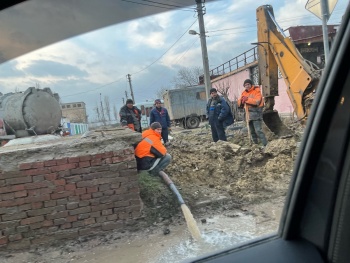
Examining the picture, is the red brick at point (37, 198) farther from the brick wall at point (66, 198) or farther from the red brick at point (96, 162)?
the red brick at point (96, 162)

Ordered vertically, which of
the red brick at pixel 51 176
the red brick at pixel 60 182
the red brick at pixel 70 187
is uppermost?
the red brick at pixel 51 176

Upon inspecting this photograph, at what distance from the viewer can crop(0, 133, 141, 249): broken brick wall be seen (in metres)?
3.56

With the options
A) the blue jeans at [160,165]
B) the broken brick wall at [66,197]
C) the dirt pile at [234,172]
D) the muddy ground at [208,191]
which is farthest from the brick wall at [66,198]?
the dirt pile at [234,172]

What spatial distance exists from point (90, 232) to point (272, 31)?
246 inches

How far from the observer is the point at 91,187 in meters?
3.76

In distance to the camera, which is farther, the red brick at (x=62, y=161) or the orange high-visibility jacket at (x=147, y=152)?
the orange high-visibility jacket at (x=147, y=152)

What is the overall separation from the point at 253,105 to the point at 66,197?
202 inches

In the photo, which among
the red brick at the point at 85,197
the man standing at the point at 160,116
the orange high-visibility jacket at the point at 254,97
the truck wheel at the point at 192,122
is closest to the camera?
the red brick at the point at 85,197

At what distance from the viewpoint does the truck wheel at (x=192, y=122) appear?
23.2 metres

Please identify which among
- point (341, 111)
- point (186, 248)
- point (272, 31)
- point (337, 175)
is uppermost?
point (272, 31)

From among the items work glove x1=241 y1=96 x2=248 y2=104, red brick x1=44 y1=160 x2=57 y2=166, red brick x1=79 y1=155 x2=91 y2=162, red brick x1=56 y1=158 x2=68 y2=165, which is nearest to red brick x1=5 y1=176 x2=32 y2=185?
red brick x1=44 y1=160 x2=57 y2=166

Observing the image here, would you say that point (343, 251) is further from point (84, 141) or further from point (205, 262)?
point (84, 141)

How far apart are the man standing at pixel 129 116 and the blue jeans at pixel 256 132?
3152 millimetres

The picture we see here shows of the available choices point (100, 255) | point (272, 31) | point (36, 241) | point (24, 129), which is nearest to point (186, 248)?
point (100, 255)
